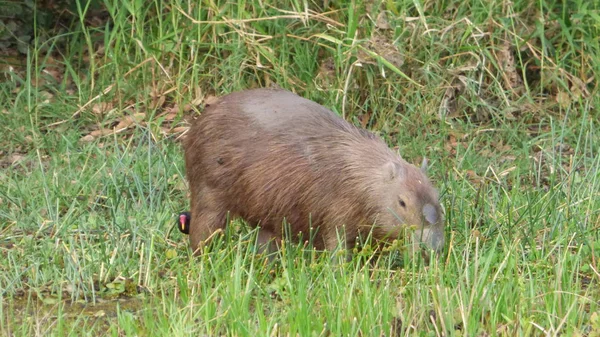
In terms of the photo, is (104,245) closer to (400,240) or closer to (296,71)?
(400,240)

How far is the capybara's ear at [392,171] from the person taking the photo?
4.61 m

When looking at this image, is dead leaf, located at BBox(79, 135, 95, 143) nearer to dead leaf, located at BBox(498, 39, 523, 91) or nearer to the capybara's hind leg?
the capybara's hind leg

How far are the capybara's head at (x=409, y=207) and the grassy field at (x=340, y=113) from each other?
0.41ft

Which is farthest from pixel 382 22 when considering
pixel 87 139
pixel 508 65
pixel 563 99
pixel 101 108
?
pixel 87 139

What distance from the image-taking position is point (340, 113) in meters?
6.75

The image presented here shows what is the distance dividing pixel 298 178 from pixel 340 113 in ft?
6.68

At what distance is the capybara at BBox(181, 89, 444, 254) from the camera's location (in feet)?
15.1

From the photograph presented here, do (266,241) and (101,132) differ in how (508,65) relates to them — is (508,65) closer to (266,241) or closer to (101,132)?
(101,132)

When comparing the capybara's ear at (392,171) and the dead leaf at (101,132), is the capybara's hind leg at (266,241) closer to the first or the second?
the capybara's ear at (392,171)

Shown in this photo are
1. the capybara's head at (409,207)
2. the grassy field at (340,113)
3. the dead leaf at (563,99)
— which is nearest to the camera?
the grassy field at (340,113)

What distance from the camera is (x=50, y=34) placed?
7926 mm

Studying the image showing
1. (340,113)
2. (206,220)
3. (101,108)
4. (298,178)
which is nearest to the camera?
(298,178)

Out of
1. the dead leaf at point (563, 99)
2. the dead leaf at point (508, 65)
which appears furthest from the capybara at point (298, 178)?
the dead leaf at point (563, 99)

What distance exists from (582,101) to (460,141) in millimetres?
908
